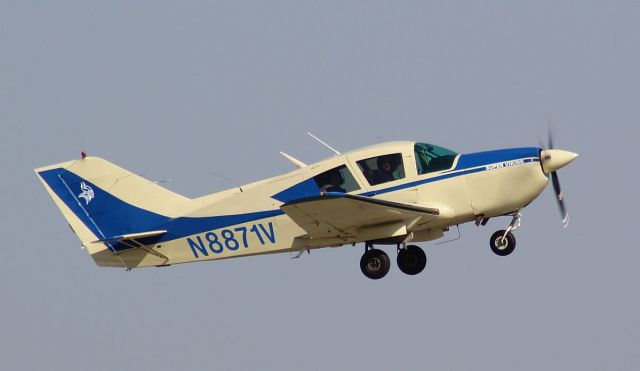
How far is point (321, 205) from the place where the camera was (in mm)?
20453

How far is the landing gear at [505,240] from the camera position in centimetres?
2145

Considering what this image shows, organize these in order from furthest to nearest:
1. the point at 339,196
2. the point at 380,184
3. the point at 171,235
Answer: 1. the point at 171,235
2. the point at 380,184
3. the point at 339,196

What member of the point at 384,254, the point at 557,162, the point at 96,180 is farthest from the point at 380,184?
the point at 96,180

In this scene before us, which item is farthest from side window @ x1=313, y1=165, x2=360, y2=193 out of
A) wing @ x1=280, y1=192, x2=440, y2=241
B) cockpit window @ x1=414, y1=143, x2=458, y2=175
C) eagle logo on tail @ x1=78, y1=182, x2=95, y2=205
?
eagle logo on tail @ x1=78, y1=182, x2=95, y2=205

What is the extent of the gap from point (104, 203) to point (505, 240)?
313 inches

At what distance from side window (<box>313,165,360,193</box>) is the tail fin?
312cm

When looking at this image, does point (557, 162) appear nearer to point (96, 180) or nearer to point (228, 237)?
point (228, 237)

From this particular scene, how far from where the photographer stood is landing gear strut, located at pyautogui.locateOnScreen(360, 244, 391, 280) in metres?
21.7

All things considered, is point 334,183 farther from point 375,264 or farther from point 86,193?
point 86,193

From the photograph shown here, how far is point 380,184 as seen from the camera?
21375 millimetres

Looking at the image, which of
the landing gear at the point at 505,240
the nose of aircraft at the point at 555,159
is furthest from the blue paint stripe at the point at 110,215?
the nose of aircraft at the point at 555,159

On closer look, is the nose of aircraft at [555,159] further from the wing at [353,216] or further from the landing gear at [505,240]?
the wing at [353,216]

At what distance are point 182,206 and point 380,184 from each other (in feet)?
13.8

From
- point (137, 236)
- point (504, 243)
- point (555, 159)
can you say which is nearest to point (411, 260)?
point (504, 243)
